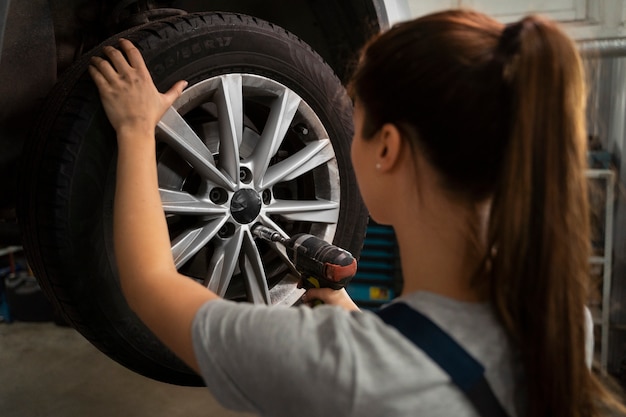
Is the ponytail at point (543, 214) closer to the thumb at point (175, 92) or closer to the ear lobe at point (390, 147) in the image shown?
the ear lobe at point (390, 147)

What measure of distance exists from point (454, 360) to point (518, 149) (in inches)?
9.8

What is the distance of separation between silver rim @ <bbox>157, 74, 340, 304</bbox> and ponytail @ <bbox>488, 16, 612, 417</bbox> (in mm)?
660

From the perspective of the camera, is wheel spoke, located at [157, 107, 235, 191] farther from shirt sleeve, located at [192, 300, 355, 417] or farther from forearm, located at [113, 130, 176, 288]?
shirt sleeve, located at [192, 300, 355, 417]

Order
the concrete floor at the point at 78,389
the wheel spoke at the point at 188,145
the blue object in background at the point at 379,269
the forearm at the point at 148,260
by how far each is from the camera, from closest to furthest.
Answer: the forearm at the point at 148,260
the wheel spoke at the point at 188,145
the concrete floor at the point at 78,389
the blue object in background at the point at 379,269

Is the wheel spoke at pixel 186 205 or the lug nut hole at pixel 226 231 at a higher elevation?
the wheel spoke at pixel 186 205

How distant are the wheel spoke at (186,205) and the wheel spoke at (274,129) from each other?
0.12m

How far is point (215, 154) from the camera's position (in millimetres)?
1351

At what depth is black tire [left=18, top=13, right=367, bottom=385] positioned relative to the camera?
1.12 m

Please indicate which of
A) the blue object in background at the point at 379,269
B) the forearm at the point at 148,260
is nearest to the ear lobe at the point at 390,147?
the forearm at the point at 148,260

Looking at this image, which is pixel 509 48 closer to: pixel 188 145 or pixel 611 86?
pixel 188 145

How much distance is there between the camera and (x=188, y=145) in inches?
47.9

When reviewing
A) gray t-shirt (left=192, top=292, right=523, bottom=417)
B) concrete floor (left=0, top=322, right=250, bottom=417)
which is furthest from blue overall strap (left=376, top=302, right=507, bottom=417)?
concrete floor (left=0, top=322, right=250, bottom=417)

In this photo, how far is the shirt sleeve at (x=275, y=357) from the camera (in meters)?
0.70

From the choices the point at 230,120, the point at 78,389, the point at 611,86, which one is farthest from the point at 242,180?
the point at 611,86
